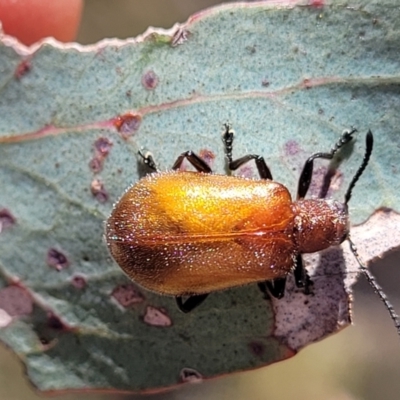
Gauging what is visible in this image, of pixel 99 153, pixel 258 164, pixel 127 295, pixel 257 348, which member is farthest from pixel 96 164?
pixel 257 348

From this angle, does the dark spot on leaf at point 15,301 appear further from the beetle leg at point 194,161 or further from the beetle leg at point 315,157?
the beetle leg at point 315,157

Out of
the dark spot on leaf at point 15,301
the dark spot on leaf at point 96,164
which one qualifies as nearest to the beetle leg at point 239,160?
the dark spot on leaf at point 96,164

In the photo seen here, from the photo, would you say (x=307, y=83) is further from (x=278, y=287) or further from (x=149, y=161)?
(x=278, y=287)

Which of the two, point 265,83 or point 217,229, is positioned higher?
point 265,83

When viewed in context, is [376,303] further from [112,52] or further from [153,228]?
[112,52]

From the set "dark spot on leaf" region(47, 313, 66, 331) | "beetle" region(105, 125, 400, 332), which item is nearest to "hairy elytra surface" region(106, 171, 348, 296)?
"beetle" region(105, 125, 400, 332)

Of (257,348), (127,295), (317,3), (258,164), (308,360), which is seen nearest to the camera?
(317,3)
